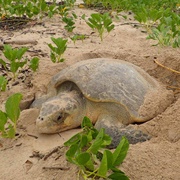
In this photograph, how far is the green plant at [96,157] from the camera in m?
1.44

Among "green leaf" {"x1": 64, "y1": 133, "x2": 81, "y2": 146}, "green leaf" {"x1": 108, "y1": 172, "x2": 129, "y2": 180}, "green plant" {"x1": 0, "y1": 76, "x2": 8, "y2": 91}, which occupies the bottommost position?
"green plant" {"x1": 0, "y1": 76, "x2": 8, "y2": 91}

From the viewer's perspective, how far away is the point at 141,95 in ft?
7.60

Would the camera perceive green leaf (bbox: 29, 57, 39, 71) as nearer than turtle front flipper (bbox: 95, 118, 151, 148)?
No

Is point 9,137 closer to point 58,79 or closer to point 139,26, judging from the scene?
point 58,79

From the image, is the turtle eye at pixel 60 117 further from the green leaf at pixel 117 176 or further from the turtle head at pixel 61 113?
the green leaf at pixel 117 176

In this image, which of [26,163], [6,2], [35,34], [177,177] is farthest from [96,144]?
[6,2]

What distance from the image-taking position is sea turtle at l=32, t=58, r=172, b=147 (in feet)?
7.25

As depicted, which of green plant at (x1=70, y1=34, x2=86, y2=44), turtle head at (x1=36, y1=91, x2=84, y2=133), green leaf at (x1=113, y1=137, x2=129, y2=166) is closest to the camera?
green leaf at (x1=113, y1=137, x2=129, y2=166)

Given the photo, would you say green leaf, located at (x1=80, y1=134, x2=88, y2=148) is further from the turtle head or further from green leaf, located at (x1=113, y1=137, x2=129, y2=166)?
the turtle head

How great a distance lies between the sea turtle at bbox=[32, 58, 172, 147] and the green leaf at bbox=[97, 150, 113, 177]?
602 mm

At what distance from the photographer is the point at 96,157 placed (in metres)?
1.64

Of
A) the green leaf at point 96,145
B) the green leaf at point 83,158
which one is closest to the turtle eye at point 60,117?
the green leaf at point 96,145

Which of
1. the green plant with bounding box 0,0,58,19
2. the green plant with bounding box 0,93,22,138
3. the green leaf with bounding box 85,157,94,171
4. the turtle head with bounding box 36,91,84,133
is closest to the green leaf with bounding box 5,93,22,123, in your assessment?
the green plant with bounding box 0,93,22,138

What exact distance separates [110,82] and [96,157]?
77 centimetres
